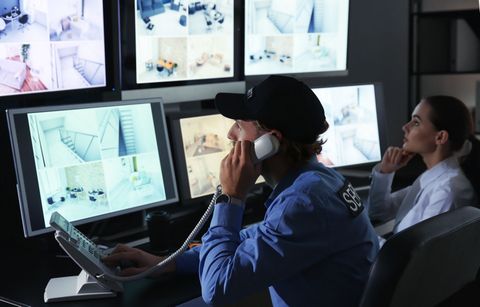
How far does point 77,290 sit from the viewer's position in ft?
5.33

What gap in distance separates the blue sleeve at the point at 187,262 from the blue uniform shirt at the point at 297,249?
25 centimetres

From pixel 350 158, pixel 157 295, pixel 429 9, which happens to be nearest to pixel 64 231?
pixel 157 295

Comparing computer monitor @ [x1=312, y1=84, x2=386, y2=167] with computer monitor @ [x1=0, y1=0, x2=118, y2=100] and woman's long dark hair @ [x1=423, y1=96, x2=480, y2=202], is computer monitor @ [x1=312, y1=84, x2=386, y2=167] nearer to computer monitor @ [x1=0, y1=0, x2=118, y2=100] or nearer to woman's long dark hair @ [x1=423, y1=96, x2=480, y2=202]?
woman's long dark hair @ [x1=423, y1=96, x2=480, y2=202]

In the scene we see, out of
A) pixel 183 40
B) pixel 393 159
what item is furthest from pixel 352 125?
pixel 183 40

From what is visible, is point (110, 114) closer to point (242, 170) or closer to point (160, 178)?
point (160, 178)

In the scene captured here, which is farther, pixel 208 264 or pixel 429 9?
pixel 429 9

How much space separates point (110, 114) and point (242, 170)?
2.05 feet

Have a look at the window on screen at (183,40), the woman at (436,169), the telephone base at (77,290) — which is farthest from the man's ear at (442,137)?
the telephone base at (77,290)

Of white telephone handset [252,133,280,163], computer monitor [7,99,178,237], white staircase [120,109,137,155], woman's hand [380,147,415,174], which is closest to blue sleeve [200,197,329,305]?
white telephone handset [252,133,280,163]

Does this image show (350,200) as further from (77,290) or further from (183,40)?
(183,40)

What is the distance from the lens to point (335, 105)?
280cm

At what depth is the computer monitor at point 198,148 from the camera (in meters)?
2.31

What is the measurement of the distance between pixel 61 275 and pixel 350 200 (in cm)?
78

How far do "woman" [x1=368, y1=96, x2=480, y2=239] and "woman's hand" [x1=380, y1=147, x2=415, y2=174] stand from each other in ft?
0.16
